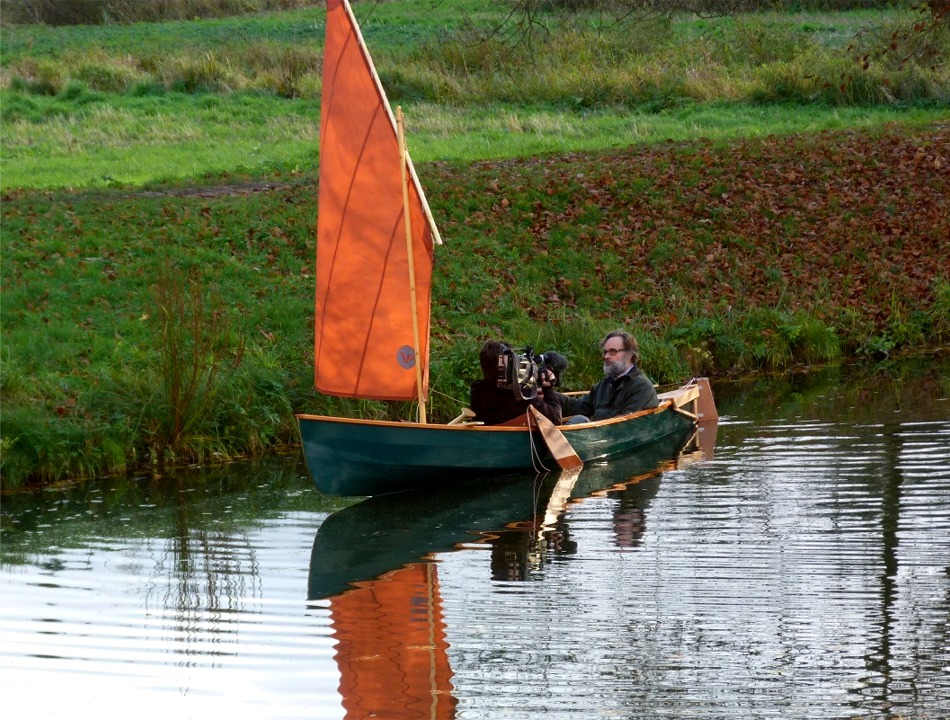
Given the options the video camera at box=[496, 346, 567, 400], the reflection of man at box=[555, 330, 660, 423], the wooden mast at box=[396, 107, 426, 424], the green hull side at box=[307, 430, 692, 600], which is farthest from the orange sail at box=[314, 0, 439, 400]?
the reflection of man at box=[555, 330, 660, 423]

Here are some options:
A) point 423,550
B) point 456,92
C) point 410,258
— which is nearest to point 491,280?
point 410,258

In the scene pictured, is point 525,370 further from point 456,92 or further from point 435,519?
point 456,92

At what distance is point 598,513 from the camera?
11516 mm

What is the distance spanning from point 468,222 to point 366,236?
9.81m

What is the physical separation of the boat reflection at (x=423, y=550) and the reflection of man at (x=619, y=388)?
51 cm

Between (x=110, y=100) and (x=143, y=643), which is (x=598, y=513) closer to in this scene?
(x=143, y=643)

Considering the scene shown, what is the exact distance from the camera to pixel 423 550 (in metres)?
10.6

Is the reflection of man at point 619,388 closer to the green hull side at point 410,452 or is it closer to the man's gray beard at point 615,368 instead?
the man's gray beard at point 615,368

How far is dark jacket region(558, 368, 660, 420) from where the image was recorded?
14.2 meters

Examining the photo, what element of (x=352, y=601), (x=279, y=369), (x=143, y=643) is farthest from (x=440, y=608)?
(x=279, y=369)

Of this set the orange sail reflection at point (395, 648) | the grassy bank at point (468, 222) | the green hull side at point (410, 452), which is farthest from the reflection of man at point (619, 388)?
the orange sail reflection at point (395, 648)

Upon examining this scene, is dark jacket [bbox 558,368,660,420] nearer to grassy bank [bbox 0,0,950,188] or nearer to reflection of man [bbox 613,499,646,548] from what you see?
reflection of man [bbox 613,499,646,548]

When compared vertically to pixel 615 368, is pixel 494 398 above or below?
below

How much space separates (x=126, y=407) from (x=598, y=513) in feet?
16.8
